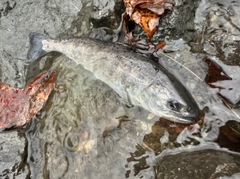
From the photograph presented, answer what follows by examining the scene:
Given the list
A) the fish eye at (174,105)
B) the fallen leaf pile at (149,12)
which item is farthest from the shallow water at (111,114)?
the fish eye at (174,105)

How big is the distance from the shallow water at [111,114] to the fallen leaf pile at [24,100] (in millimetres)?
112

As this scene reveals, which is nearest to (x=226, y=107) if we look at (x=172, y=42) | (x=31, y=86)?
(x=172, y=42)

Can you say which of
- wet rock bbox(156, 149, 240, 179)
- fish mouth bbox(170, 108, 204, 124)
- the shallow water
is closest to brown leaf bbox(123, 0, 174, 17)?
the shallow water

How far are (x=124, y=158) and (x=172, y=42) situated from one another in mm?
1691

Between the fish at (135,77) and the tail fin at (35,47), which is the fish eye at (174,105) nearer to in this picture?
the fish at (135,77)

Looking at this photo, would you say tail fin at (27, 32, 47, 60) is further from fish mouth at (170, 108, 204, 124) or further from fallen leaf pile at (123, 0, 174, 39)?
fish mouth at (170, 108, 204, 124)

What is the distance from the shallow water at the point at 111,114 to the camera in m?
3.74

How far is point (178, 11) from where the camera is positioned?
434 cm

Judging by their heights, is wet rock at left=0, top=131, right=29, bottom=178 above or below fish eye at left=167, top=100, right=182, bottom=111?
below

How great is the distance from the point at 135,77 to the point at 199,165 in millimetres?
1308

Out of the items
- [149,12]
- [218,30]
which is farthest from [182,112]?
[149,12]

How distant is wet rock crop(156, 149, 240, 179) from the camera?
10.1 ft

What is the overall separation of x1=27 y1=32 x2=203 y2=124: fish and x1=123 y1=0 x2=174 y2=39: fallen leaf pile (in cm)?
45

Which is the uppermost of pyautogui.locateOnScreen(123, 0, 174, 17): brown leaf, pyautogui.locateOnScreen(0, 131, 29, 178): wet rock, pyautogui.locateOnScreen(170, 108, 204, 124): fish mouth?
pyautogui.locateOnScreen(123, 0, 174, 17): brown leaf
